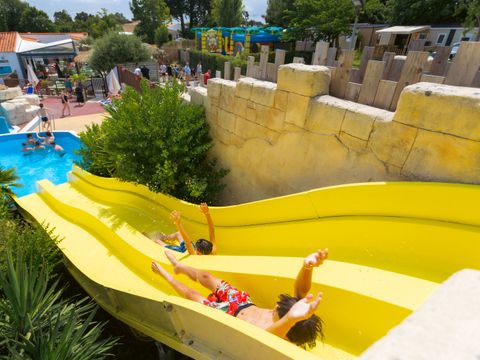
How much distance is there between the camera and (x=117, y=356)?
377 cm

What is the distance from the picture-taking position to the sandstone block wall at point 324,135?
230cm

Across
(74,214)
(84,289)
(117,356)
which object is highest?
(74,214)

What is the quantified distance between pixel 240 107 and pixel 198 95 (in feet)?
4.53

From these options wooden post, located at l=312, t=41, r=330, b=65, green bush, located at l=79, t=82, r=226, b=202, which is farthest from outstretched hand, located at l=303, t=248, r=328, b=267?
green bush, located at l=79, t=82, r=226, b=202

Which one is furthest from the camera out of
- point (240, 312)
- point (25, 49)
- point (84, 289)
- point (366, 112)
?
point (25, 49)

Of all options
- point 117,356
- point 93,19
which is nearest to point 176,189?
point 117,356

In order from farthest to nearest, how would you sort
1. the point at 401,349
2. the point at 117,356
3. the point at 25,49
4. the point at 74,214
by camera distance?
the point at 25,49 → the point at 74,214 → the point at 117,356 → the point at 401,349

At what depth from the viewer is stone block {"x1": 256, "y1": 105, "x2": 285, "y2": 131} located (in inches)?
150

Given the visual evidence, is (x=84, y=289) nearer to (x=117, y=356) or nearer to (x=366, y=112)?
(x=117, y=356)

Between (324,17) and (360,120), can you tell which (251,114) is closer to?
(360,120)

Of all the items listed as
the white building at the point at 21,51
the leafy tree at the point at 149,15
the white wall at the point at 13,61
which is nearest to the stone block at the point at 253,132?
the white building at the point at 21,51

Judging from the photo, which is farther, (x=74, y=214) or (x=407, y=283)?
(x=74, y=214)

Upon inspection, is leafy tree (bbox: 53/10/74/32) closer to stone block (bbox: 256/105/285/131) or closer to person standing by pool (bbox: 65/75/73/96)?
person standing by pool (bbox: 65/75/73/96)

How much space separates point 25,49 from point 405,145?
104 feet
